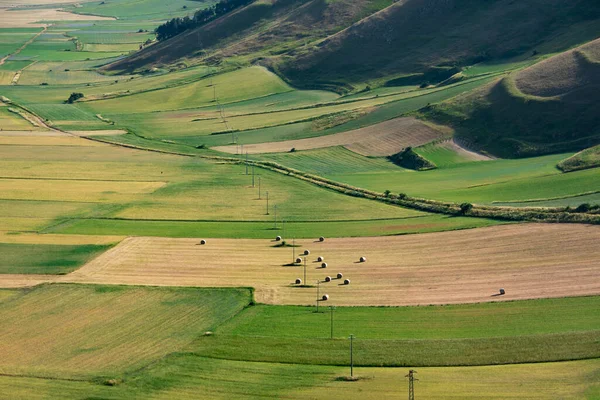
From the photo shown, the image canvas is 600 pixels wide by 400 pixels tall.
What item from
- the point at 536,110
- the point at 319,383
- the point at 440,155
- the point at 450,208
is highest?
the point at 536,110

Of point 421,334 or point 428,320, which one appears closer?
point 421,334

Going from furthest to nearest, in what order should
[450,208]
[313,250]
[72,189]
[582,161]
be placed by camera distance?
1. [582,161]
2. [72,189]
3. [450,208]
4. [313,250]

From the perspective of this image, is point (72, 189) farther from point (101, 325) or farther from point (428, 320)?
point (428, 320)

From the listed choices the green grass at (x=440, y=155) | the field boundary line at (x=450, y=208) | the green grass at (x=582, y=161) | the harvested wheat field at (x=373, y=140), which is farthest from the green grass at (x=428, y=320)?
the harvested wheat field at (x=373, y=140)

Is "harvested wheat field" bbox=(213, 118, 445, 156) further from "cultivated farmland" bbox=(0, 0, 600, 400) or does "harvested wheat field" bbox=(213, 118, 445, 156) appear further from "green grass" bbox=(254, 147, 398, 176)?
"green grass" bbox=(254, 147, 398, 176)

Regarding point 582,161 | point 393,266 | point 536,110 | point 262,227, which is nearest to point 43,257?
point 262,227

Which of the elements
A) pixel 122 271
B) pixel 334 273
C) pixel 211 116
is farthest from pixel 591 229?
pixel 211 116

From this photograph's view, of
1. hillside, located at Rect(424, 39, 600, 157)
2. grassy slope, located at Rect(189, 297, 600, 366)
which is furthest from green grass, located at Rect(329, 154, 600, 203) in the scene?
grassy slope, located at Rect(189, 297, 600, 366)

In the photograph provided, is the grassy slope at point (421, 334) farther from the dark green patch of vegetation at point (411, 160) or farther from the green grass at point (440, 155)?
the green grass at point (440, 155)
